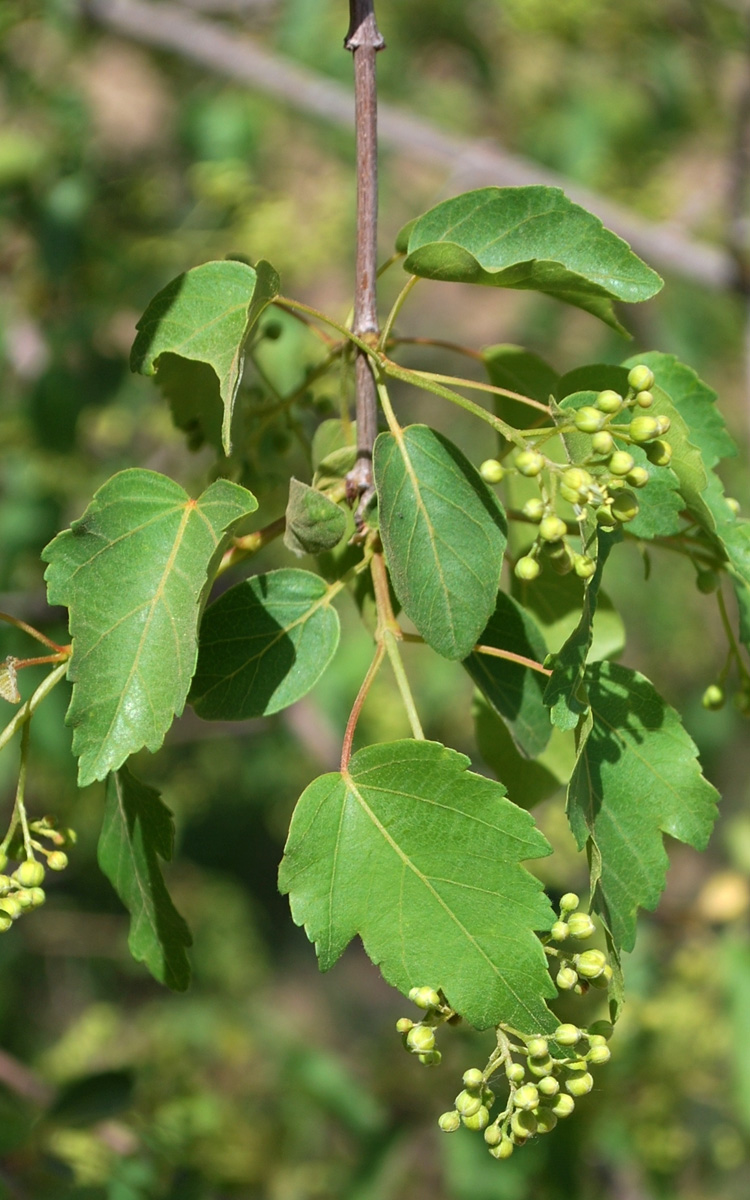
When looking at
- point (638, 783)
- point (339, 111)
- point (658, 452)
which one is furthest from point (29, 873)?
point (339, 111)

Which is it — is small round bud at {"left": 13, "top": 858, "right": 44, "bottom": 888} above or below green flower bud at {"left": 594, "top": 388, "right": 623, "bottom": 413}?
below

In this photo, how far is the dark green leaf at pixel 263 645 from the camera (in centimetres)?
114

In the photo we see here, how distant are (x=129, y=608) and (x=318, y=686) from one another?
2.46 metres

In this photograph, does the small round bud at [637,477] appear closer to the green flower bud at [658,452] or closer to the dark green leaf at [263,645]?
the green flower bud at [658,452]

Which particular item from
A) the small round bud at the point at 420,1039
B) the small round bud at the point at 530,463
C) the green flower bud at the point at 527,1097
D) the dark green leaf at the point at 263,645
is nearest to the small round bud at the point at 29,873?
the dark green leaf at the point at 263,645

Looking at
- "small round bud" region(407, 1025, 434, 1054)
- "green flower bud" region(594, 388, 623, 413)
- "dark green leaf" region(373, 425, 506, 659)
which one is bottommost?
"small round bud" region(407, 1025, 434, 1054)

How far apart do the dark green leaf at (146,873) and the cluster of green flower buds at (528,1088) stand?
0.35 metres

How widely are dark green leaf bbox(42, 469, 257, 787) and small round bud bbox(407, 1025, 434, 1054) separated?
34 cm

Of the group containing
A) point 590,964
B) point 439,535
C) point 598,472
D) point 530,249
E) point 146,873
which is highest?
point 530,249

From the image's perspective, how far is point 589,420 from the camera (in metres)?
0.97

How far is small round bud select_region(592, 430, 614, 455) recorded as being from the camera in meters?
0.96

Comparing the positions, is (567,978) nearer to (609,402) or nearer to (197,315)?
(609,402)

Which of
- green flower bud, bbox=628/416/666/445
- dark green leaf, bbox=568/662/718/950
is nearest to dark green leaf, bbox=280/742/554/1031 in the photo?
dark green leaf, bbox=568/662/718/950

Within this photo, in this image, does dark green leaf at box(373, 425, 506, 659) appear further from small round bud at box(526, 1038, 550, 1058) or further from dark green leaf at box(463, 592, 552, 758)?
small round bud at box(526, 1038, 550, 1058)
